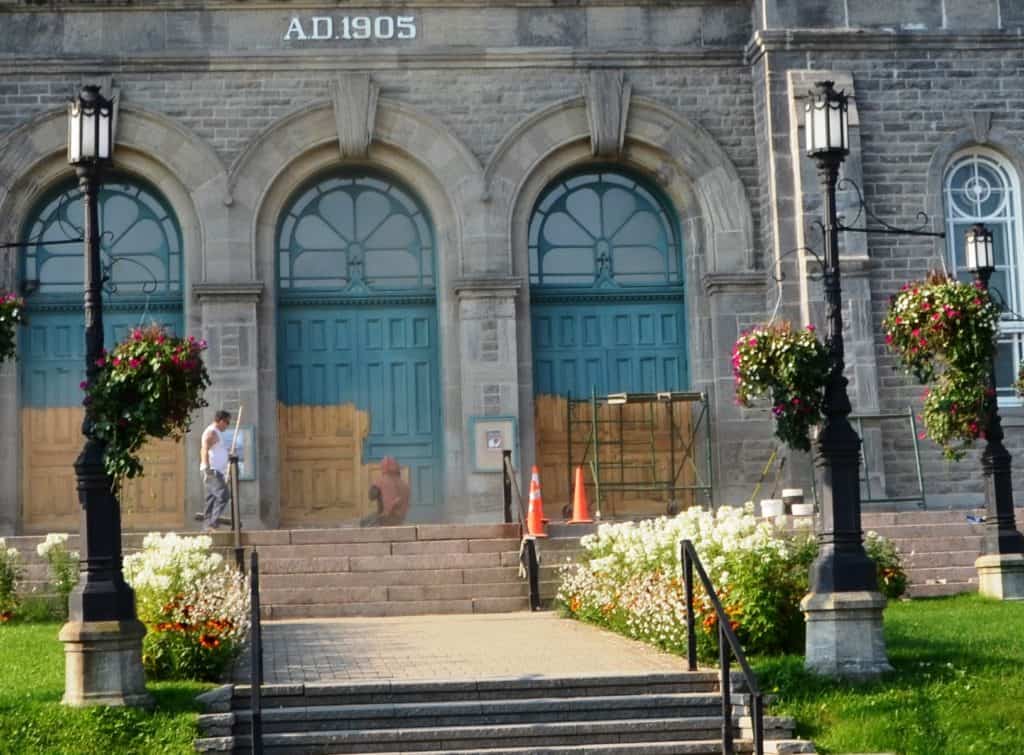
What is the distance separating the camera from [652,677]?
44.7 feet

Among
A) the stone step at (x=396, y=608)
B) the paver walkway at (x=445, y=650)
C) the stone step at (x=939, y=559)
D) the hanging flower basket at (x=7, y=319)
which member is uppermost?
the hanging flower basket at (x=7, y=319)

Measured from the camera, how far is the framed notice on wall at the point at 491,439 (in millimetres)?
23625

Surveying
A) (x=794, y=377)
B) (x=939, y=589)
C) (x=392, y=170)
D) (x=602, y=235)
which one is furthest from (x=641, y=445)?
(x=794, y=377)

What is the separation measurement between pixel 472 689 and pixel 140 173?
1269cm

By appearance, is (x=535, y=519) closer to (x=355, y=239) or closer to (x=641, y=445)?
(x=641, y=445)

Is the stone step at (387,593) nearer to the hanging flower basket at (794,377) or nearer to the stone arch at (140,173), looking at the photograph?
the hanging flower basket at (794,377)

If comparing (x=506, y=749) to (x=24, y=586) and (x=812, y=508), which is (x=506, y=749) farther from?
(x=812, y=508)

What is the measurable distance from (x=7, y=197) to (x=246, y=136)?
3.17 meters

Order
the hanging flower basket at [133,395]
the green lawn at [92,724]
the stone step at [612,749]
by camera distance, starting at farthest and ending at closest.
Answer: the hanging flower basket at [133,395] → the stone step at [612,749] → the green lawn at [92,724]

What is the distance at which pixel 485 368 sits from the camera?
23.8 metres

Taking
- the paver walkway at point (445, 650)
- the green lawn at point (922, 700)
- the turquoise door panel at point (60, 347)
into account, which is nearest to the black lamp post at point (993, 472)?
the green lawn at point (922, 700)

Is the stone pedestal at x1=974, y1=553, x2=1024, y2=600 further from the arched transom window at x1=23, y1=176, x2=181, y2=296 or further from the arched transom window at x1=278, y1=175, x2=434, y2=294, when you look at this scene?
the arched transom window at x1=23, y1=176, x2=181, y2=296

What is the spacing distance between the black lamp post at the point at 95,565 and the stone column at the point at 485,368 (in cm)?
1040

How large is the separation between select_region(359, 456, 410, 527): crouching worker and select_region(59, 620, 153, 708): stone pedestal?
35.0 ft
